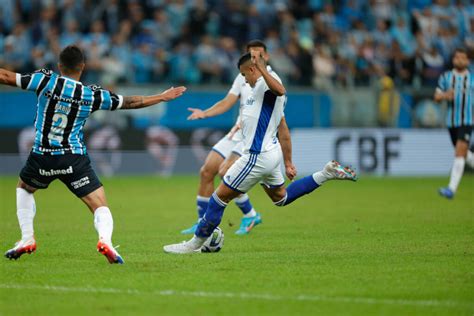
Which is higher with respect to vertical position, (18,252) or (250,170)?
(250,170)

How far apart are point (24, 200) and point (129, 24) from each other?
15.4 metres

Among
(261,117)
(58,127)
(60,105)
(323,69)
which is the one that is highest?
(60,105)

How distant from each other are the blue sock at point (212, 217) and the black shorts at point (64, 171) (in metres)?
1.30

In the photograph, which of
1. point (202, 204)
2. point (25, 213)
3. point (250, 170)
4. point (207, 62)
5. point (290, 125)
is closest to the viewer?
point (25, 213)

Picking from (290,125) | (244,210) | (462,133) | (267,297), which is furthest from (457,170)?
(267,297)

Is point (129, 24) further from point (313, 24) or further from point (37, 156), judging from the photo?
point (37, 156)

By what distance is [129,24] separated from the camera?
24.7m

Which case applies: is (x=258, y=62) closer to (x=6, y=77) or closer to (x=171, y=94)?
(x=171, y=94)

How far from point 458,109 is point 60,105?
34.7ft

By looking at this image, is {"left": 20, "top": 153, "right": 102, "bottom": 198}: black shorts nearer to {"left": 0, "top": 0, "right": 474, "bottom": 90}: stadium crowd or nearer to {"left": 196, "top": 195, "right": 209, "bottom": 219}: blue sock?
{"left": 196, "top": 195, "right": 209, "bottom": 219}: blue sock

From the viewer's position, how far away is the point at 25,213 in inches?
386

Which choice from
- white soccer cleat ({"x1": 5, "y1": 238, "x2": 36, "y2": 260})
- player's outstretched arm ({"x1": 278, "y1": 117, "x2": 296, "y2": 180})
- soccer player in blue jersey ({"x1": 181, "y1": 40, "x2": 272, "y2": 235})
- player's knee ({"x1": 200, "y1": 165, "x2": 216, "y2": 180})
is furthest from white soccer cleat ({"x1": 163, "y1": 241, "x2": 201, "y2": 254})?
player's knee ({"x1": 200, "y1": 165, "x2": 216, "y2": 180})

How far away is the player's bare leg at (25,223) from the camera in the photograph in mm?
9680

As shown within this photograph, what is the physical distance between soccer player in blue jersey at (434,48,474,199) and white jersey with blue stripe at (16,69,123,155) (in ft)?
31.7
